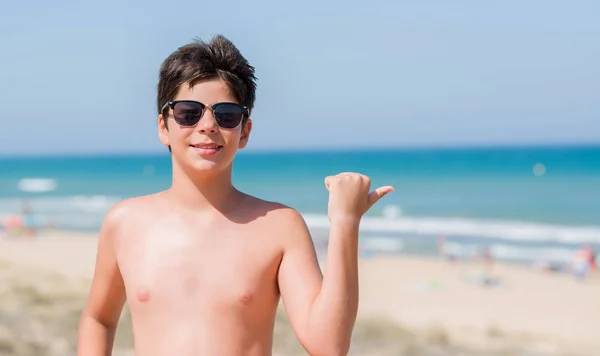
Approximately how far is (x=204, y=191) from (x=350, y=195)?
1.68 feet

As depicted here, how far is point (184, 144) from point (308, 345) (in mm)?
651

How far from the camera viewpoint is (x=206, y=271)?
232cm

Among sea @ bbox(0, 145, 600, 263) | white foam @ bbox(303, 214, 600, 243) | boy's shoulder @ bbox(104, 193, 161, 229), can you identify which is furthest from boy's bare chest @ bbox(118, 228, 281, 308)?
white foam @ bbox(303, 214, 600, 243)

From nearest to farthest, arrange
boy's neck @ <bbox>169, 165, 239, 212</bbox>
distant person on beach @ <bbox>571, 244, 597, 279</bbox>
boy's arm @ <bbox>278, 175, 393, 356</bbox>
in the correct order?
1. boy's arm @ <bbox>278, 175, 393, 356</bbox>
2. boy's neck @ <bbox>169, 165, 239, 212</bbox>
3. distant person on beach @ <bbox>571, 244, 597, 279</bbox>

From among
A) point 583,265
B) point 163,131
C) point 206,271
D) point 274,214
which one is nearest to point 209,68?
point 163,131

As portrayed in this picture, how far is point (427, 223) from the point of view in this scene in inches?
918

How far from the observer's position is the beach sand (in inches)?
271

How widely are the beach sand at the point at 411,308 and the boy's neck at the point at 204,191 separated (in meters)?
4.03

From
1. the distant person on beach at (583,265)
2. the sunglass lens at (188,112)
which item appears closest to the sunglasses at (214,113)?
the sunglass lens at (188,112)

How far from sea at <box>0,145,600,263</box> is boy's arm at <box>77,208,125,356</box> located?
15.3 meters

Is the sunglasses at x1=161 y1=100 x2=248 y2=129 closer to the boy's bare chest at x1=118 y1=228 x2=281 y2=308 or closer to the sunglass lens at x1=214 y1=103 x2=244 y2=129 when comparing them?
the sunglass lens at x1=214 y1=103 x2=244 y2=129

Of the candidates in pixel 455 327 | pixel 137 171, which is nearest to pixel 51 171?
pixel 137 171

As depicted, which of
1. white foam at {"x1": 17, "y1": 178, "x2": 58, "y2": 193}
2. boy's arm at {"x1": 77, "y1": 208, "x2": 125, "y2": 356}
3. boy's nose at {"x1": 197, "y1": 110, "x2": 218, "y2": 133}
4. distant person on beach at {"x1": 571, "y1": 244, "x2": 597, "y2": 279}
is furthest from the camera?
white foam at {"x1": 17, "y1": 178, "x2": 58, "y2": 193}

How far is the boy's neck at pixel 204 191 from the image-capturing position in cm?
237
